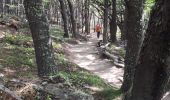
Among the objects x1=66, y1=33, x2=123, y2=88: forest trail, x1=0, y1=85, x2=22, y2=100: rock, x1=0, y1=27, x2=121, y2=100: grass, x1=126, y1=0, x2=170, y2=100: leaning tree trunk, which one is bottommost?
x1=66, y1=33, x2=123, y2=88: forest trail

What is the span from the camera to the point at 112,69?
23.2 meters

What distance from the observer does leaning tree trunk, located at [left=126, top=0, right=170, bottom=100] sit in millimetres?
5574

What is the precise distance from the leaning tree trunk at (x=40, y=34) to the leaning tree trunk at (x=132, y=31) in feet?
11.6

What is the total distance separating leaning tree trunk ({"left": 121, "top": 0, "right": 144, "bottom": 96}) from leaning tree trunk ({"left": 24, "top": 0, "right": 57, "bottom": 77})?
11.6 ft

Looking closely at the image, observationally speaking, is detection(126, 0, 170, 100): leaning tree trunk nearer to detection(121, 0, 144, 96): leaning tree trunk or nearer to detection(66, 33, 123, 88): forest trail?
detection(121, 0, 144, 96): leaning tree trunk

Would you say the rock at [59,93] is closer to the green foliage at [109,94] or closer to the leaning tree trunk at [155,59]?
the leaning tree trunk at [155,59]

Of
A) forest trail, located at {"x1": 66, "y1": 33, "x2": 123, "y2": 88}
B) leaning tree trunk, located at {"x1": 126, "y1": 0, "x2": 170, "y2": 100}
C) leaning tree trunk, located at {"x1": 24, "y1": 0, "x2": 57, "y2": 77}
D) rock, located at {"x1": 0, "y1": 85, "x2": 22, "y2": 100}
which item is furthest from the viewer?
forest trail, located at {"x1": 66, "y1": 33, "x2": 123, "y2": 88}

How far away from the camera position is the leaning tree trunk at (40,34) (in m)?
9.87

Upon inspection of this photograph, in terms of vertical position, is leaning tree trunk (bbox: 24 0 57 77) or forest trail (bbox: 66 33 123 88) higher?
leaning tree trunk (bbox: 24 0 57 77)

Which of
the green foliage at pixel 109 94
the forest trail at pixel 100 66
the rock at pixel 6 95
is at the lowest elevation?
the forest trail at pixel 100 66

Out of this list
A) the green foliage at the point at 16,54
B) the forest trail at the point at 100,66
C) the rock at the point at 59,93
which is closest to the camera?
the rock at the point at 59,93

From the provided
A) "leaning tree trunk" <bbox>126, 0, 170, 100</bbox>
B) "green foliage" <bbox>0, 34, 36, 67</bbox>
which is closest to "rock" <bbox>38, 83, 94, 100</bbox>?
"leaning tree trunk" <bbox>126, 0, 170, 100</bbox>

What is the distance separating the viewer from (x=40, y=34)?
999 cm

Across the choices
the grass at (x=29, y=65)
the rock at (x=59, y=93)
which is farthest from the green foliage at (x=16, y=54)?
the rock at (x=59, y=93)
